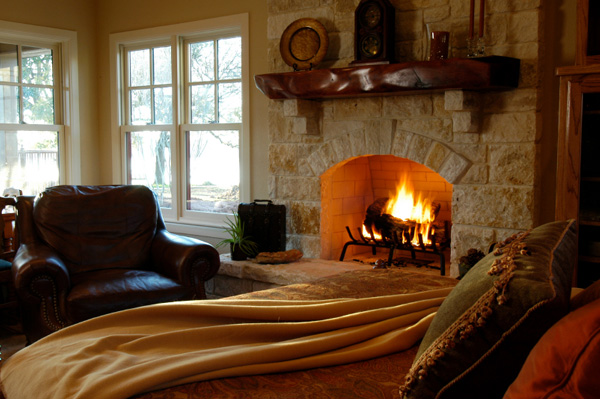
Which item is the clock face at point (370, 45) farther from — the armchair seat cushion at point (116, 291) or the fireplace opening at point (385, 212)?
the armchair seat cushion at point (116, 291)

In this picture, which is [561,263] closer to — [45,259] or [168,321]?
[168,321]

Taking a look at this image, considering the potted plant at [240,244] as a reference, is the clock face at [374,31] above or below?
above

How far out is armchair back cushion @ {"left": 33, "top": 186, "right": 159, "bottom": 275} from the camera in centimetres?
386

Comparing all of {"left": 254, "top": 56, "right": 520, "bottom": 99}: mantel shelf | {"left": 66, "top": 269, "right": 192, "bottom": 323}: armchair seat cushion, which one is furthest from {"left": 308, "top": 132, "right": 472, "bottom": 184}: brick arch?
{"left": 66, "top": 269, "right": 192, "bottom": 323}: armchair seat cushion

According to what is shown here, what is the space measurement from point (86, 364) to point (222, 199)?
3714 millimetres

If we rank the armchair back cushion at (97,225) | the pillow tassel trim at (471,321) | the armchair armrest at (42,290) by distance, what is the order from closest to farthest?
the pillow tassel trim at (471,321)
the armchair armrest at (42,290)
the armchair back cushion at (97,225)

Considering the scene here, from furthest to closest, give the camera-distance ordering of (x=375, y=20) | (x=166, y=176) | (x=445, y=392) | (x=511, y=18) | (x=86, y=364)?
1. (x=166, y=176)
2. (x=375, y=20)
3. (x=511, y=18)
4. (x=86, y=364)
5. (x=445, y=392)

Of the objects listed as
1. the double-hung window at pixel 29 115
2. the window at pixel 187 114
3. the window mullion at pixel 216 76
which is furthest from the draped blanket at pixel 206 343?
the double-hung window at pixel 29 115

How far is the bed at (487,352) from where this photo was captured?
107cm

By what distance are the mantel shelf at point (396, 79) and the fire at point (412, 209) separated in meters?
0.90

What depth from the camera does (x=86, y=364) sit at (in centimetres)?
165

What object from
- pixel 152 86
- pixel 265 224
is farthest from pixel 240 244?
pixel 152 86

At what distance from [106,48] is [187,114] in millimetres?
1267

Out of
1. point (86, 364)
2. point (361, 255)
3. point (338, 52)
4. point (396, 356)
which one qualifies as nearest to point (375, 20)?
point (338, 52)
